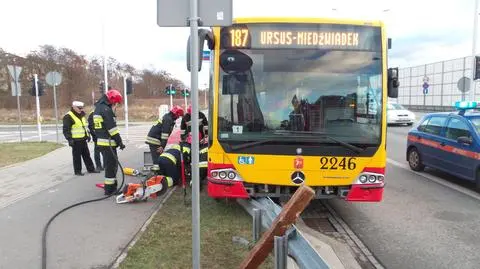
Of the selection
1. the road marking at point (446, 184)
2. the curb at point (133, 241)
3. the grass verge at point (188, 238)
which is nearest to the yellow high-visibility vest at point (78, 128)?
the curb at point (133, 241)

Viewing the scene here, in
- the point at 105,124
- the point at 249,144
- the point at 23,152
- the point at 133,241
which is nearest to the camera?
the point at 133,241

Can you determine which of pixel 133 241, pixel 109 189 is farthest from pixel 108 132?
pixel 133 241

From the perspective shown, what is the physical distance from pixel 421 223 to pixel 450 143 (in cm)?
368

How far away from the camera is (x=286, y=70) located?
6371mm

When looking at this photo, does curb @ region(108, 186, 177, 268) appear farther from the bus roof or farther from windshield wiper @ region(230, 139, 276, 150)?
the bus roof

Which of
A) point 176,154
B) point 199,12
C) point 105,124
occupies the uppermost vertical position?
point 199,12

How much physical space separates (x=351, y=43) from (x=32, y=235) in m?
5.07

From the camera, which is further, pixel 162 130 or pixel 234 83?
pixel 162 130

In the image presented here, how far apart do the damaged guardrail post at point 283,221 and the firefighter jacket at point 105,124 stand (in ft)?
15.9

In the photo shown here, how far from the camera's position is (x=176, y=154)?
9.00m

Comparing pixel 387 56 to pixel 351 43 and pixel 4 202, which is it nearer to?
pixel 351 43

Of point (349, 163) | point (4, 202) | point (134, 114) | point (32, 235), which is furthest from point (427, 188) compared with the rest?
point (134, 114)

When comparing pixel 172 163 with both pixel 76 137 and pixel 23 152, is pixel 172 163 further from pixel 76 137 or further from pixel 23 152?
pixel 23 152

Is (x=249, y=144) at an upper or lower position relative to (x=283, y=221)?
upper
